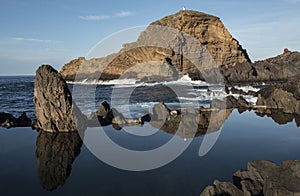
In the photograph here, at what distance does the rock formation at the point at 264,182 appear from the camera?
7020mm

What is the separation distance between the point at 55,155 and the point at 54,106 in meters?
5.98

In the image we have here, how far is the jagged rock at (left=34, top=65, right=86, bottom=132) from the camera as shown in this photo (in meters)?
17.8

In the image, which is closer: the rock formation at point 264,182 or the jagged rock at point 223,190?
the rock formation at point 264,182

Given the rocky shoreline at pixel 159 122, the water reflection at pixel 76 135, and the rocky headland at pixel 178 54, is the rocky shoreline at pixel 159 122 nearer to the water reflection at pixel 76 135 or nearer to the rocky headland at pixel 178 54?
the water reflection at pixel 76 135

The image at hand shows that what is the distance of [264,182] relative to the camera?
7.75 meters

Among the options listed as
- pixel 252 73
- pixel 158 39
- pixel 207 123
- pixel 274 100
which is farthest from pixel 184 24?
pixel 207 123

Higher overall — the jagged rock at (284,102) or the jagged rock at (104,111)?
the jagged rock at (284,102)

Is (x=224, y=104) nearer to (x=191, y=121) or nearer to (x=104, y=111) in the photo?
(x=191, y=121)

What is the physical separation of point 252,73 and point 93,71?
58030 millimetres

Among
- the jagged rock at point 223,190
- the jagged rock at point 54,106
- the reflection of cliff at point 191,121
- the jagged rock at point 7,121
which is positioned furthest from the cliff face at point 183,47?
the jagged rock at point 223,190

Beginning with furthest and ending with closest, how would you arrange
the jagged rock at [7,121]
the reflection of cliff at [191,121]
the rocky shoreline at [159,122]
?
the jagged rock at [7,121] < the reflection of cliff at [191,121] < the rocky shoreline at [159,122]

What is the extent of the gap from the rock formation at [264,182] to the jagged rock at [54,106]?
11904 mm

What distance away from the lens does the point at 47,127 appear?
58.4 ft

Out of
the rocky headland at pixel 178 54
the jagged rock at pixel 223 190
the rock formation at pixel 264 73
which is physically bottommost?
the jagged rock at pixel 223 190
